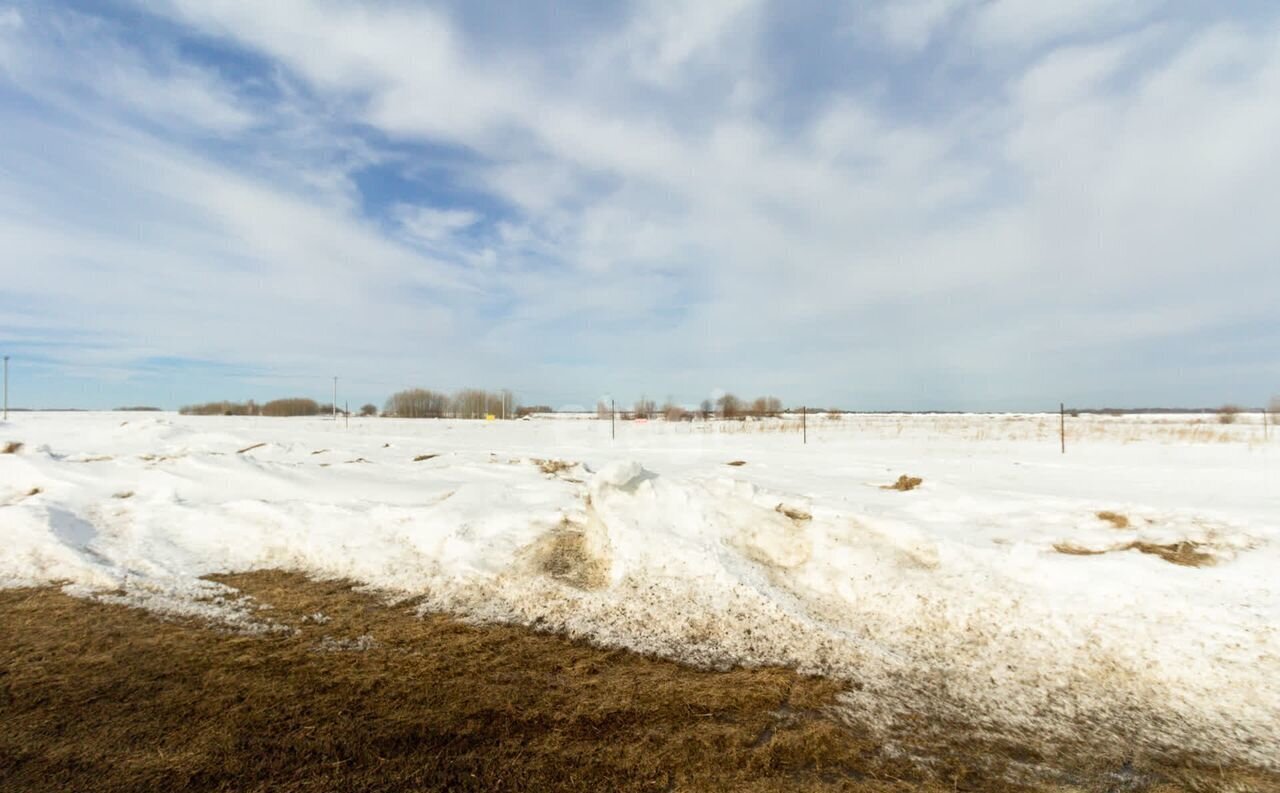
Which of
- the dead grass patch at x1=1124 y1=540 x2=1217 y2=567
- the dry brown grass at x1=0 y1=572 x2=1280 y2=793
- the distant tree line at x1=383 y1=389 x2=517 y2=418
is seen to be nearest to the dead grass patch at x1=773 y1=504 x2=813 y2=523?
the dry brown grass at x1=0 y1=572 x2=1280 y2=793

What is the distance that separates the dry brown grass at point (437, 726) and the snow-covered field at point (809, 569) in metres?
0.40

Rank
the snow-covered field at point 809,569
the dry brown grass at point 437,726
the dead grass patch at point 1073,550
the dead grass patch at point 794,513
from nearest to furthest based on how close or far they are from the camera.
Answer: the dry brown grass at point 437,726
the snow-covered field at point 809,569
the dead grass patch at point 1073,550
the dead grass patch at point 794,513

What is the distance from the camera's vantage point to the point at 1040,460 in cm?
1667

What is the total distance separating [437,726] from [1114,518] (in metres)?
7.91

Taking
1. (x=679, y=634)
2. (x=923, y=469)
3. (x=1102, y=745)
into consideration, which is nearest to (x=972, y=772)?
(x=1102, y=745)

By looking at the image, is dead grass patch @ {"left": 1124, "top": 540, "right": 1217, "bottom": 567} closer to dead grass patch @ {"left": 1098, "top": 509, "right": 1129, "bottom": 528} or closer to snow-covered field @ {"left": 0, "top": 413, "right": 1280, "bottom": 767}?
snow-covered field @ {"left": 0, "top": 413, "right": 1280, "bottom": 767}

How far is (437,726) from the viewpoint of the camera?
3.31 meters

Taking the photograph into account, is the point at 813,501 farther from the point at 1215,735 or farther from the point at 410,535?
the point at 410,535

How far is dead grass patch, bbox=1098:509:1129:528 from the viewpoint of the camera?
6927 millimetres

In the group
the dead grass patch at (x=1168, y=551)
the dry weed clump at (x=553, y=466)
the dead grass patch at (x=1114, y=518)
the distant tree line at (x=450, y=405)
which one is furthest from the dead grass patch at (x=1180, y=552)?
the distant tree line at (x=450, y=405)

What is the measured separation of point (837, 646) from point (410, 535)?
16.8ft

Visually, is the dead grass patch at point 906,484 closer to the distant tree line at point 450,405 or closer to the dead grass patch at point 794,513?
the dead grass patch at point 794,513

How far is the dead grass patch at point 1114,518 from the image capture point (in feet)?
22.7

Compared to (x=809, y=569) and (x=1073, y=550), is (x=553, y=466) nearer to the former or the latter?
(x=809, y=569)
